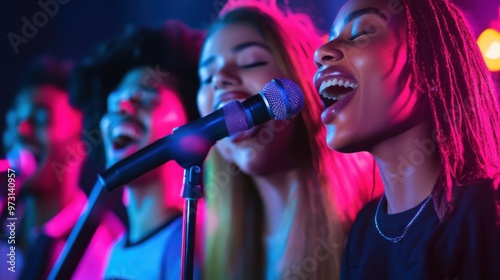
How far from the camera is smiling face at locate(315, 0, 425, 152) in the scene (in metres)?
1.40

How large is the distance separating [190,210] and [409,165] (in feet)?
1.99

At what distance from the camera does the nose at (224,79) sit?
180cm

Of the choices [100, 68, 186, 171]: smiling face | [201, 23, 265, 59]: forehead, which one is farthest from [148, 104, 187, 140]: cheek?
[201, 23, 265, 59]: forehead

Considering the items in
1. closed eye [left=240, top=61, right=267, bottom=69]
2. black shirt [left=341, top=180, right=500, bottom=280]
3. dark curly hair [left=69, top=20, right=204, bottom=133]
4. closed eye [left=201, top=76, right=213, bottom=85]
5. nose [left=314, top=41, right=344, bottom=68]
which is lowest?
black shirt [left=341, top=180, right=500, bottom=280]

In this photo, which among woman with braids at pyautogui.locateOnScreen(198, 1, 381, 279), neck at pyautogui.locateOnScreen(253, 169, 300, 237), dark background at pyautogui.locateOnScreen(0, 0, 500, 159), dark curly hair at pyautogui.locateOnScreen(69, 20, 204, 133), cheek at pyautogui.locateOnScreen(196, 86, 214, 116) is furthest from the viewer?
dark background at pyautogui.locateOnScreen(0, 0, 500, 159)

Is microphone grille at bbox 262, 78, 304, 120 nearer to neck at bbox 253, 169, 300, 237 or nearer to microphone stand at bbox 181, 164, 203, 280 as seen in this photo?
microphone stand at bbox 181, 164, 203, 280

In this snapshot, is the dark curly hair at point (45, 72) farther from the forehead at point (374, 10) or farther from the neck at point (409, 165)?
the neck at point (409, 165)

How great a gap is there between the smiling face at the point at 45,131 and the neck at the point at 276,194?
0.88m

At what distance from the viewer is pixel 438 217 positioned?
4.29ft

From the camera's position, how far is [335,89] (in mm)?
1532

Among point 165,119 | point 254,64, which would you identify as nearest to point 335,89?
point 254,64

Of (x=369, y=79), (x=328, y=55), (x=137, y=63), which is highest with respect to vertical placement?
(x=137, y=63)

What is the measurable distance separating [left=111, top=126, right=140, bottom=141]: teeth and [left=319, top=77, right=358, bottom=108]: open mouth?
82cm

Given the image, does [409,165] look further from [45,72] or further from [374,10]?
[45,72]
